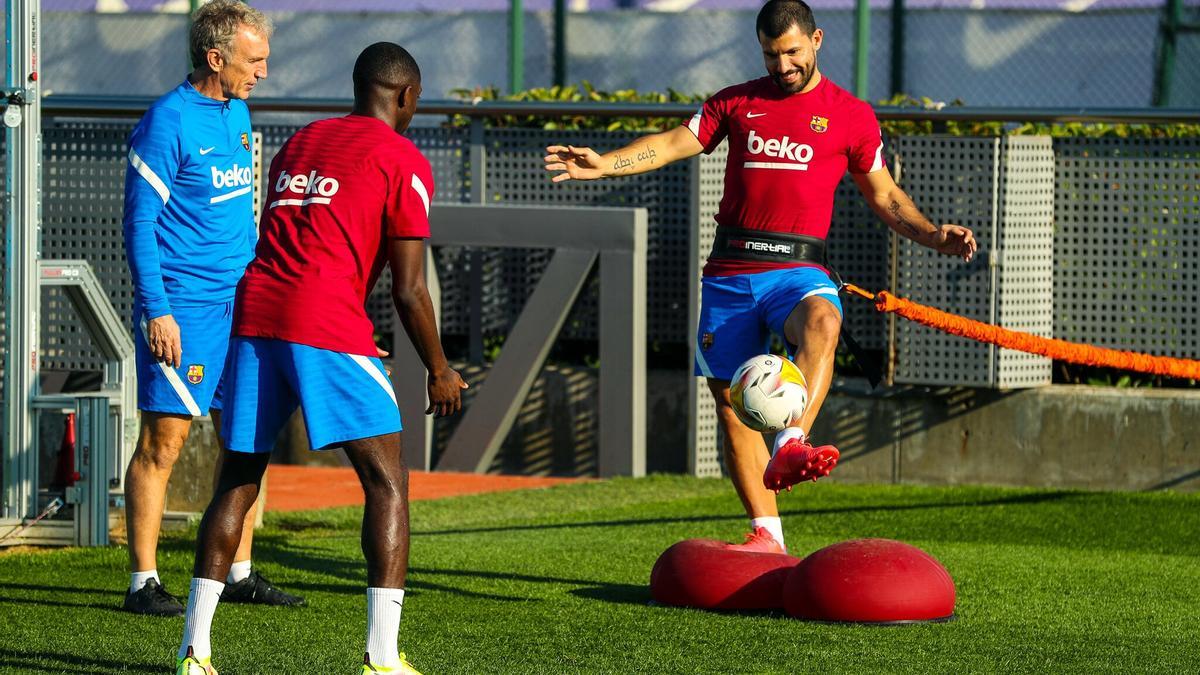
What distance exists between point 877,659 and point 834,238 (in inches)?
211

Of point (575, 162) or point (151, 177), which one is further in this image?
point (575, 162)

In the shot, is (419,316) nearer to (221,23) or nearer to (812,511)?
(221,23)

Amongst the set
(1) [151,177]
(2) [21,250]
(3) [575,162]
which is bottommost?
(2) [21,250]

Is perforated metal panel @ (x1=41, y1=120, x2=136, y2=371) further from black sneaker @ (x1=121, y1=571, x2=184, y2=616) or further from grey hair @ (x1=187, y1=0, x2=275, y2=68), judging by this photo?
black sneaker @ (x1=121, y1=571, x2=184, y2=616)

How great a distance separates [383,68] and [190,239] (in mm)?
1673

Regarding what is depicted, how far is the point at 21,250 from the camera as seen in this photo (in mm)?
8266

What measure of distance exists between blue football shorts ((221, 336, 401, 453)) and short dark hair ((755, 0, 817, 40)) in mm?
2452

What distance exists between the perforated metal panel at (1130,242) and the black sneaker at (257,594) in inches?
211

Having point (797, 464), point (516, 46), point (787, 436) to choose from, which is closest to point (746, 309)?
point (787, 436)

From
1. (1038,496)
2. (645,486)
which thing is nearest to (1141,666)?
(1038,496)

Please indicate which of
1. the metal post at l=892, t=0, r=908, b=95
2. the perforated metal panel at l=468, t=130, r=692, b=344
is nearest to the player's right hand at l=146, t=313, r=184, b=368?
the perforated metal panel at l=468, t=130, r=692, b=344

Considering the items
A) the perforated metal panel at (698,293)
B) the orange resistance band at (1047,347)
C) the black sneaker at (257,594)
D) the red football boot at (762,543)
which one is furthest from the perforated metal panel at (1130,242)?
the black sneaker at (257,594)

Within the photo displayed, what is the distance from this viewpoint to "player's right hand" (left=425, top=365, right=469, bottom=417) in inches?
209

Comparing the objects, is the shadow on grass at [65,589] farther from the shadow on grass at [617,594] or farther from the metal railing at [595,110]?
the metal railing at [595,110]
